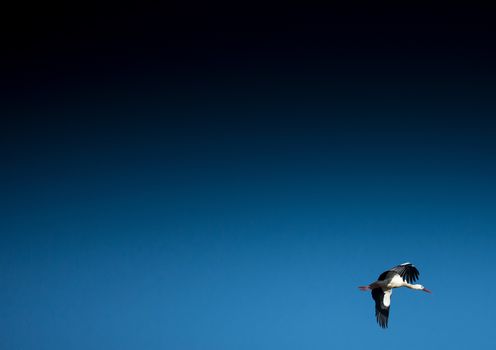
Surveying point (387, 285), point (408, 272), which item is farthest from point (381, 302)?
point (408, 272)

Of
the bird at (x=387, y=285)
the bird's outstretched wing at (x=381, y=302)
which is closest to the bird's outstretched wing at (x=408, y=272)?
the bird at (x=387, y=285)

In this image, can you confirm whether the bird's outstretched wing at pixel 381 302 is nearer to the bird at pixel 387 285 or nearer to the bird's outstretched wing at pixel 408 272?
the bird at pixel 387 285

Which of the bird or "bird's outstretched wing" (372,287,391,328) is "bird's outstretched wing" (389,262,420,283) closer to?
the bird

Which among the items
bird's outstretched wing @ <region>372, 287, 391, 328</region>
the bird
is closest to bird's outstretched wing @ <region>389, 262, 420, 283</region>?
the bird

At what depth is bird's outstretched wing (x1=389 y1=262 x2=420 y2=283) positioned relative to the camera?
47.8 feet

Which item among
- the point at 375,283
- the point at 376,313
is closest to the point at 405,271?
the point at 375,283

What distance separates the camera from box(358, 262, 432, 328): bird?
14.6 m

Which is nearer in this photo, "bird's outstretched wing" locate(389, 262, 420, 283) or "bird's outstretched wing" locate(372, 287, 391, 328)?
"bird's outstretched wing" locate(389, 262, 420, 283)

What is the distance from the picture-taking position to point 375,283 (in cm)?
1525

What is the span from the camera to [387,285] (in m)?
15.4

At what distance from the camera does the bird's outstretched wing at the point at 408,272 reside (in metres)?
14.6

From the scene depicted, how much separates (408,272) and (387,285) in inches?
39.2

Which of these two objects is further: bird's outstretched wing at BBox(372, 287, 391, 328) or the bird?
bird's outstretched wing at BBox(372, 287, 391, 328)

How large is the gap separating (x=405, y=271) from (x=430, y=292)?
3007 millimetres
